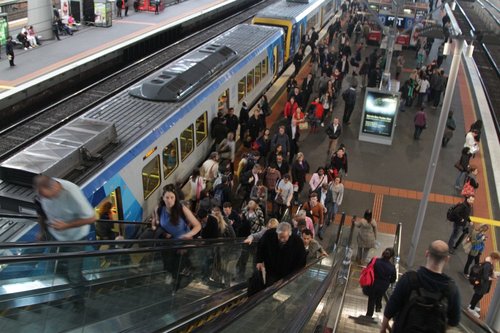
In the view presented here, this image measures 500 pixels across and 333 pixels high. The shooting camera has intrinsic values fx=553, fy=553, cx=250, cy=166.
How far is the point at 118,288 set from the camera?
5.86 meters

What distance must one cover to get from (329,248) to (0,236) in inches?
257

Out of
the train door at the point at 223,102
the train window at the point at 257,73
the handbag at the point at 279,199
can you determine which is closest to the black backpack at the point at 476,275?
the handbag at the point at 279,199

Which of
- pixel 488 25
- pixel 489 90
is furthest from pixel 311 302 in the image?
pixel 488 25

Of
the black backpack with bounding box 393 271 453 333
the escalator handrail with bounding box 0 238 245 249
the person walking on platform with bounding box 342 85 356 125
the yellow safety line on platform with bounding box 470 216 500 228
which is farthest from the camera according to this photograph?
the person walking on platform with bounding box 342 85 356 125

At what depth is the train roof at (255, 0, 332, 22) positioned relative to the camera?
78.0 ft

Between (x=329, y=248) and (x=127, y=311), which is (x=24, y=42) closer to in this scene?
(x=329, y=248)

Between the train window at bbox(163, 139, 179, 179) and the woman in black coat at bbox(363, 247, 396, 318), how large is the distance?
5229mm

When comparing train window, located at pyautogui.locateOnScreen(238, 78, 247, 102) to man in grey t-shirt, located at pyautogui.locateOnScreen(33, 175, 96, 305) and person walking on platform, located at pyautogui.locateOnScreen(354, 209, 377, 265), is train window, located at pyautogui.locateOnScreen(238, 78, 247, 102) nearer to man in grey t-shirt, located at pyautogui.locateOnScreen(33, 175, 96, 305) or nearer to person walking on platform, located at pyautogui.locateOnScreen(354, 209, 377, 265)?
person walking on platform, located at pyautogui.locateOnScreen(354, 209, 377, 265)

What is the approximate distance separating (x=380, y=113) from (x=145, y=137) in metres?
8.03

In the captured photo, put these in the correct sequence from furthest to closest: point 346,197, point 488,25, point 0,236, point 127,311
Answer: point 488,25 → point 346,197 → point 0,236 → point 127,311

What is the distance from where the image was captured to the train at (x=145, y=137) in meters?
8.69

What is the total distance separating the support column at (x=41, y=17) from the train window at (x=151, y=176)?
54.2 ft

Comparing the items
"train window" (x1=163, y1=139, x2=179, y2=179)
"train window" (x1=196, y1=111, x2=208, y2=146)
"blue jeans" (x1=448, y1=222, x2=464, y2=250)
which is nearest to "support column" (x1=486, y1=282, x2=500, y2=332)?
"blue jeans" (x1=448, y1=222, x2=464, y2=250)

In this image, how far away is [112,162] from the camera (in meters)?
9.50
